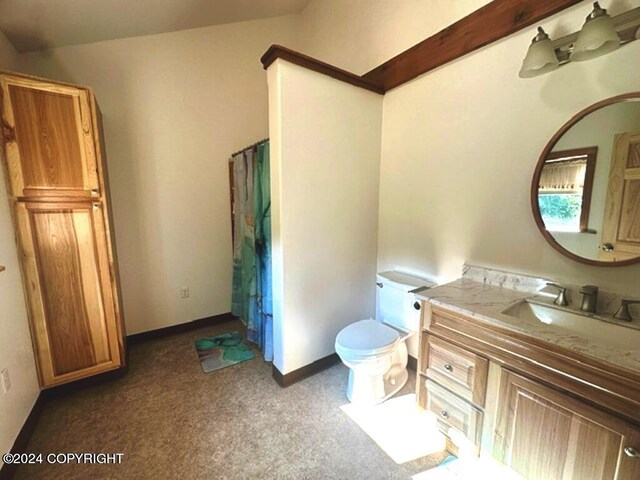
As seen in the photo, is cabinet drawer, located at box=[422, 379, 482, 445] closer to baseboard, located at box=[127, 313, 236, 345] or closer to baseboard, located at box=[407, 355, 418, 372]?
baseboard, located at box=[407, 355, 418, 372]

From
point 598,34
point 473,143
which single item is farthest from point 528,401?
point 598,34

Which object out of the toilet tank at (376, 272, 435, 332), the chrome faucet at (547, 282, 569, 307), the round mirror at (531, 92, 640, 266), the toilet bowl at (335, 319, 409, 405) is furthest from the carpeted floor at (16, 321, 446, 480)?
the round mirror at (531, 92, 640, 266)

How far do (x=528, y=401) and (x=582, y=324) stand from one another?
0.48 metres

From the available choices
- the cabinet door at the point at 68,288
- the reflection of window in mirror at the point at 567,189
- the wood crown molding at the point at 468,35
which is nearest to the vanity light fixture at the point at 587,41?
the wood crown molding at the point at 468,35

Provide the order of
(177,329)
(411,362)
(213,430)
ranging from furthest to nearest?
(177,329) → (411,362) → (213,430)

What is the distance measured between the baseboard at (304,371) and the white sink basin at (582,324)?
136 cm

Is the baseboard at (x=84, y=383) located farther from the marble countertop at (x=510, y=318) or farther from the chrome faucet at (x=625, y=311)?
the chrome faucet at (x=625, y=311)

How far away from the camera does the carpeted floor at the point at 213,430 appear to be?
4.45 ft

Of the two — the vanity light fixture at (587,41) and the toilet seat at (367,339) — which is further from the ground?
the vanity light fixture at (587,41)

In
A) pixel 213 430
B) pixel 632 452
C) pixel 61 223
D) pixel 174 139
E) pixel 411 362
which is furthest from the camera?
pixel 174 139

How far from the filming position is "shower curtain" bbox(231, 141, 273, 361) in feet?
6.84

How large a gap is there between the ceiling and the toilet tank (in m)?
2.61

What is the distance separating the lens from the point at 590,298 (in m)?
1.24

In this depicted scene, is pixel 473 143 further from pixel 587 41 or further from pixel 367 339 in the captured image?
pixel 367 339
